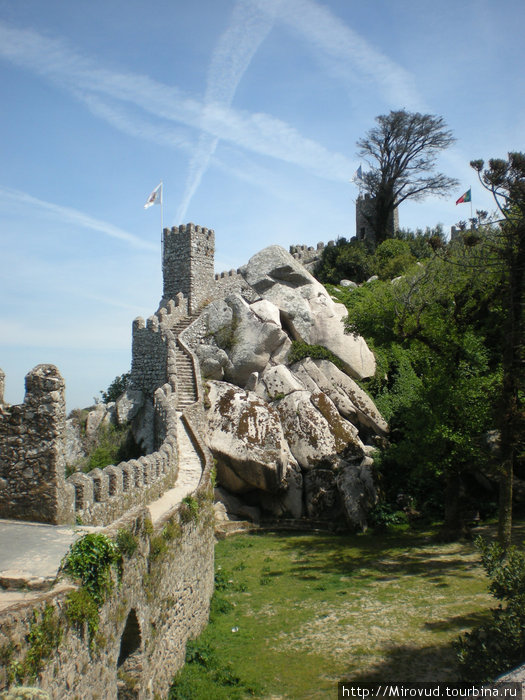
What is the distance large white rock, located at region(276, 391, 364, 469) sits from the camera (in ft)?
85.4

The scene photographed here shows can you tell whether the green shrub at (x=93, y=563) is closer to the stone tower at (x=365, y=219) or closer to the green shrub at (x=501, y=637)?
the green shrub at (x=501, y=637)

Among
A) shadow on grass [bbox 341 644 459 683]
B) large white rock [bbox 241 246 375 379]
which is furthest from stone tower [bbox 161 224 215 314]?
shadow on grass [bbox 341 644 459 683]

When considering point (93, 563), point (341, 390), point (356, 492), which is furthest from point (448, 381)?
point (93, 563)

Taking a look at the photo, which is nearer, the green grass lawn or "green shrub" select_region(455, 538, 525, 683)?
"green shrub" select_region(455, 538, 525, 683)

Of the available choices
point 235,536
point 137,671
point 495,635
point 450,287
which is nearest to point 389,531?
point 235,536

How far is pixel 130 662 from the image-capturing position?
908 centimetres

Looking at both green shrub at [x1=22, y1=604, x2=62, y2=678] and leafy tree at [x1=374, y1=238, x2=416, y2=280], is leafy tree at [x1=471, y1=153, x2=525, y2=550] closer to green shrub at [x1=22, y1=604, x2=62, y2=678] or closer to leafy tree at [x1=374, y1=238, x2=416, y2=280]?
green shrub at [x1=22, y1=604, x2=62, y2=678]

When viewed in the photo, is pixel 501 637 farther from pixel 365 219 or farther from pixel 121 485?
pixel 365 219

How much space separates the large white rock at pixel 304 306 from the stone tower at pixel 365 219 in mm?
19568

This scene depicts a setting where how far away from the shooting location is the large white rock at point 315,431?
2602cm

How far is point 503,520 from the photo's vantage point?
15.6 metres

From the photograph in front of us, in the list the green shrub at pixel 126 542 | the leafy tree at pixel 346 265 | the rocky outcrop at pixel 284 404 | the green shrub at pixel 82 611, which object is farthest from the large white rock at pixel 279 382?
the green shrub at pixel 82 611

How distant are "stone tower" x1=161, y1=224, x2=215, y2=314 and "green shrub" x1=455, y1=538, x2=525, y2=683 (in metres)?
24.3

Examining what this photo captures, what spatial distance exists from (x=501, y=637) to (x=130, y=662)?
5.71 meters
